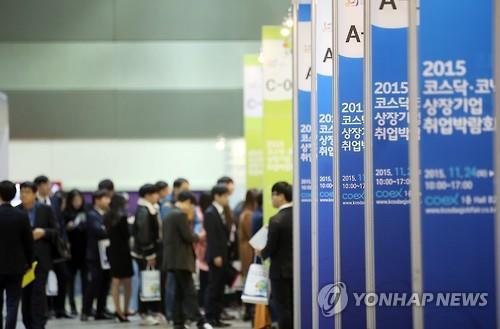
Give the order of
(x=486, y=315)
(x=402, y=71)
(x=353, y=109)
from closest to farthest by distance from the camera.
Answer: (x=486, y=315)
(x=402, y=71)
(x=353, y=109)

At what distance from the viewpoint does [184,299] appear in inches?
416

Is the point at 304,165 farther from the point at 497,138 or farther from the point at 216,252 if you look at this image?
the point at 497,138

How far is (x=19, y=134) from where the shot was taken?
1722 cm

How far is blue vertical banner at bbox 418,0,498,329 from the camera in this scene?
4.30 metres

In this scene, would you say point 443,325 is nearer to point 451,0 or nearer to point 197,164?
point 451,0

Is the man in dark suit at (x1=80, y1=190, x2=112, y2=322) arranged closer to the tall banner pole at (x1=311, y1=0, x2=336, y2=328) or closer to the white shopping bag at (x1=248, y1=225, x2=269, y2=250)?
the white shopping bag at (x1=248, y1=225, x2=269, y2=250)

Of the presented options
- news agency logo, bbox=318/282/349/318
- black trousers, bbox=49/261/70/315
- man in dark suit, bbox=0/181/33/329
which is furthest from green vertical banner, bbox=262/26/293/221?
news agency logo, bbox=318/282/349/318

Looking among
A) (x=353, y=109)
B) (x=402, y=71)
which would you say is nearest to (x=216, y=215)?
(x=353, y=109)

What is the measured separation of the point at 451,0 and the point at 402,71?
2.23 ft

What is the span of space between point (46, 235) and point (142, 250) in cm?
184

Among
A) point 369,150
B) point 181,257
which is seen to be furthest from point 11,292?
point 369,150

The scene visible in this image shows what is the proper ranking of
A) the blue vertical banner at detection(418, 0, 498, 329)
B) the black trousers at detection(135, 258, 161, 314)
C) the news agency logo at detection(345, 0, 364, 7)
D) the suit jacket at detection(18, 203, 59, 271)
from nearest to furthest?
the blue vertical banner at detection(418, 0, 498, 329), the news agency logo at detection(345, 0, 364, 7), the suit jacket at detection(18, 203, 59, 271), the black trousers at detection(135, 258, 161, 314)

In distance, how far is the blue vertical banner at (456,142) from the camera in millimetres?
4297

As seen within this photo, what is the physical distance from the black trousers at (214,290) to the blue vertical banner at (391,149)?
6.38 meters
